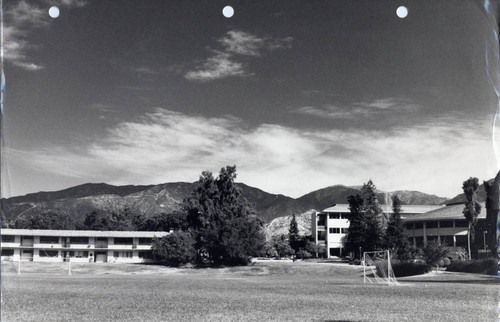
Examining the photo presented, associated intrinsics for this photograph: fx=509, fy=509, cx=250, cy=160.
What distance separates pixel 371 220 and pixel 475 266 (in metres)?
21.1

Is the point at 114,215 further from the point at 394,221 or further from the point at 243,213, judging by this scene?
the point at 394,221

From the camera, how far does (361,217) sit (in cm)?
7038

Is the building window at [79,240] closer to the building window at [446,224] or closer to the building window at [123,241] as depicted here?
the building window at [123,241]

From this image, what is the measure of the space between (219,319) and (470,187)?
54.0m

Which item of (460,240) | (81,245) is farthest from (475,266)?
(81,245)

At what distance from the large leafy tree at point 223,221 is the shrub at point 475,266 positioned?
27651 mm

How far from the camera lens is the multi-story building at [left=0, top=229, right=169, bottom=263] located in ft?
299

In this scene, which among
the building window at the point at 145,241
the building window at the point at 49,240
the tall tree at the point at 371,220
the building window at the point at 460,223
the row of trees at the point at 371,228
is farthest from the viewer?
the building window at the point at 145,241

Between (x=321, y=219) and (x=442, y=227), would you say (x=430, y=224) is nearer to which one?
(x=442, y=227)

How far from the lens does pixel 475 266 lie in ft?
158

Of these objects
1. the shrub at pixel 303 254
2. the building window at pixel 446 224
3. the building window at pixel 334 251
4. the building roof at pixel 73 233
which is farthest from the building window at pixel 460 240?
the building roof at pixel 73 233

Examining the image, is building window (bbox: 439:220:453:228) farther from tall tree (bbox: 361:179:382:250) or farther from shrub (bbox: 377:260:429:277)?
shrub (bbox: 377:260:429:277)

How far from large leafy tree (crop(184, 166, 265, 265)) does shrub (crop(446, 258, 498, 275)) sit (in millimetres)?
27651

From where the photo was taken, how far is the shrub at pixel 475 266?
Result: 4500 cm
